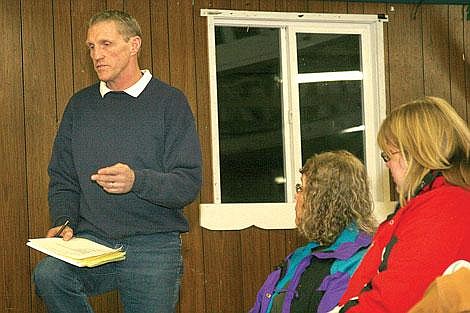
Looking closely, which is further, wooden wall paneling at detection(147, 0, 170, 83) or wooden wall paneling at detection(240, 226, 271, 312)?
wooden wall paneling at detection(240, 226, 271, 312)

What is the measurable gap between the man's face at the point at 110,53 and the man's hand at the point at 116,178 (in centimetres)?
42

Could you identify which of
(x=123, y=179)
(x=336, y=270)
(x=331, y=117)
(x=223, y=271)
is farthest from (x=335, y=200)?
(x=331, y=117)

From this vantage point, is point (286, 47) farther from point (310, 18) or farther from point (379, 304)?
point (379, 304)

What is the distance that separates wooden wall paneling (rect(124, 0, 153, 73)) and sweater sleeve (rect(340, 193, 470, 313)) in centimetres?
293

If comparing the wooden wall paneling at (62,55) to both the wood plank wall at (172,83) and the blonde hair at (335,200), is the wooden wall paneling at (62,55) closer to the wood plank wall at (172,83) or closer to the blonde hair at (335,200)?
the wood plank wall at (172,83)

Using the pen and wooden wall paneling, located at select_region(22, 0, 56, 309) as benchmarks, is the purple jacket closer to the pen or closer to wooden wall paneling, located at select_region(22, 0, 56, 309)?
the pen

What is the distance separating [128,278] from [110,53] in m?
0.78

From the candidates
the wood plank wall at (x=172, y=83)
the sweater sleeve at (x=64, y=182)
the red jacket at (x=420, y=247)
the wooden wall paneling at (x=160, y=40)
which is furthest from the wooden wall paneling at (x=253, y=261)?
the red jacket at (x=420, y=247)

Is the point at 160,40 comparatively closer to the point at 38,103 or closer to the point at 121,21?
the point at 38,103

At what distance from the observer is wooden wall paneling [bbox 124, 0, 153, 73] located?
473 cm

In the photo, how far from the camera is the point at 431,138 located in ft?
6.71

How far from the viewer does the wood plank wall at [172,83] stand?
4.48 metres

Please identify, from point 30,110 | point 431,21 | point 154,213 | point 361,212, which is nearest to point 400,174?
point 361,212

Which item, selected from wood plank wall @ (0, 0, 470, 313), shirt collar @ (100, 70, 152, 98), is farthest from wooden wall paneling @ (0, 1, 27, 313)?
shirt collar @ (100, 70, 152, 98)
